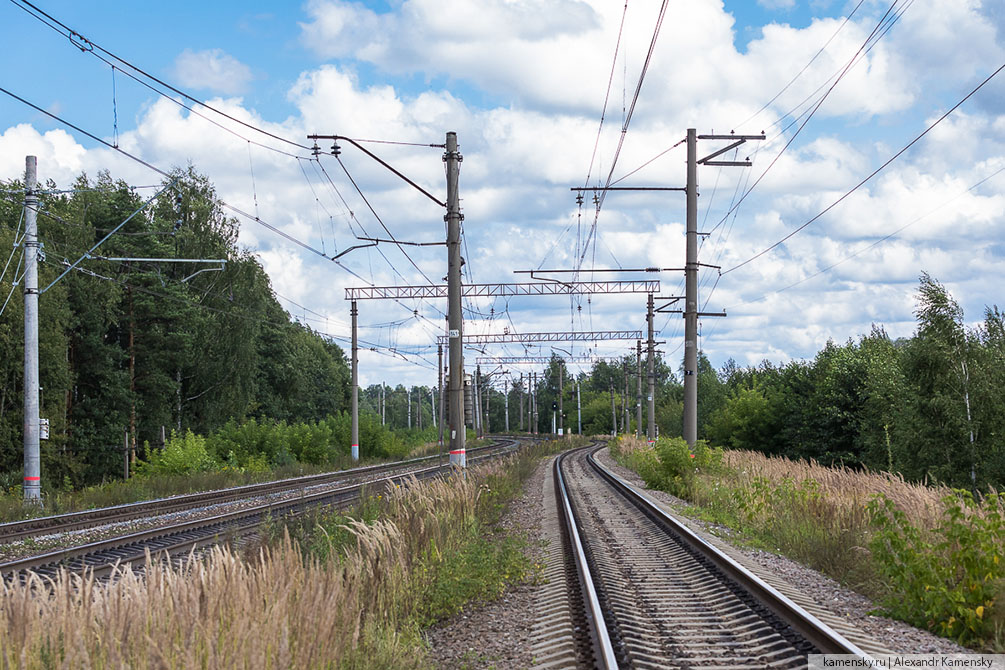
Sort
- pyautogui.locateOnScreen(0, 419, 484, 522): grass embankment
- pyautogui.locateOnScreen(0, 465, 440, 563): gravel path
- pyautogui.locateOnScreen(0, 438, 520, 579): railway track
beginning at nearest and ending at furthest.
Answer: pyautogui.locateOnScreen(0, 438, 520, 579): railway track → pyautogui.locateOnScreen(0, 465, 440, 563): gravel path → pyautogui.locateOnScreen(0, 419, 484, 522): grass embankment

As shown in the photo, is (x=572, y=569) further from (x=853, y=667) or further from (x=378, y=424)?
(x=378, y=424)

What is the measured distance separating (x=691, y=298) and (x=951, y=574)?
16.8m

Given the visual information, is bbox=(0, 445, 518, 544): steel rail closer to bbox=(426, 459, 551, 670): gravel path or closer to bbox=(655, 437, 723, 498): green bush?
bbox=(426, 459, 551, 670): gravel path

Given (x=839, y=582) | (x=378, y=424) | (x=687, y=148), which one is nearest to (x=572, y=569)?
(x=839, y=582)

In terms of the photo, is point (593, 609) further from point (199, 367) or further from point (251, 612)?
point (199, 367)

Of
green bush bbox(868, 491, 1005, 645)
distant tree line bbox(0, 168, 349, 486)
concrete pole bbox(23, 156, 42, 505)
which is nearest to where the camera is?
green bush bbox(868, 491, 1005, 645)

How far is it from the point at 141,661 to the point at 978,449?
2872cm

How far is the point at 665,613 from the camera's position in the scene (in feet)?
29.1

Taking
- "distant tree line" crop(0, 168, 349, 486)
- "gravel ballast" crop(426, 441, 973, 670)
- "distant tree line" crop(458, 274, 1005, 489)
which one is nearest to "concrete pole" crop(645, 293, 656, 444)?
"distant tree line" crop(458, 274, 1005, 489)

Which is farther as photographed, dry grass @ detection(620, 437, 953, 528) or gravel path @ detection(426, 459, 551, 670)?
dry grass @ detection(620, 437, 953, 528)

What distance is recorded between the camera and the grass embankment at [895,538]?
7.88 meters

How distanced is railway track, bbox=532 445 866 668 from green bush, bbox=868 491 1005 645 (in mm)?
1181

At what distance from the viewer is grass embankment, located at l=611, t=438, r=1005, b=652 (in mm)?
7875

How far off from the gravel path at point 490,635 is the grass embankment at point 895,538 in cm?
368
